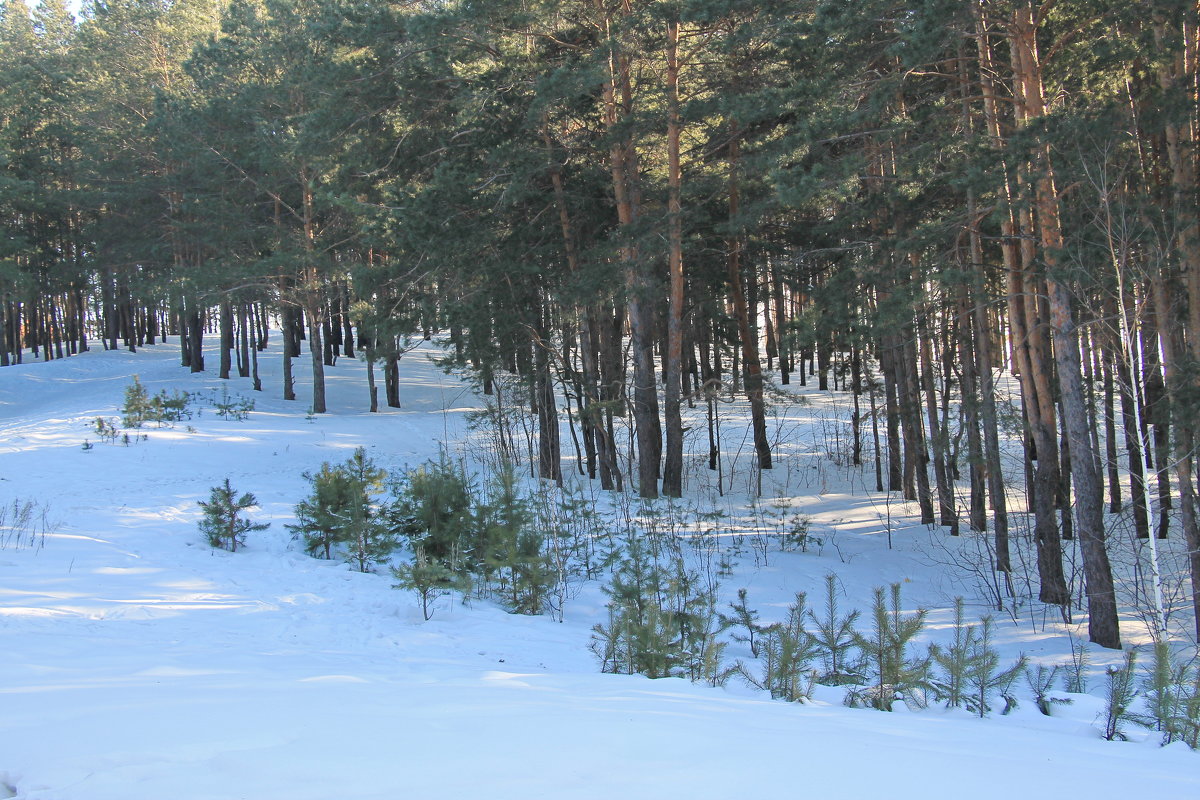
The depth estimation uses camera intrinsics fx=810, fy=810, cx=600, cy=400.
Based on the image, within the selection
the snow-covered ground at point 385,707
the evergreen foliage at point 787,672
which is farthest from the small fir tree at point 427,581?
the evergreen foliage at point 787,672

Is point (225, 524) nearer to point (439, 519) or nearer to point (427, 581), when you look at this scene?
point (439, 519)

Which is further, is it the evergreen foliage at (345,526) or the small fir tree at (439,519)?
the small fir tree at (439,519)

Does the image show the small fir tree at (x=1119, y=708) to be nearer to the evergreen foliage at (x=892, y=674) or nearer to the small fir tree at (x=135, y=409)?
the evergreen foliage at (x=892, y=674)

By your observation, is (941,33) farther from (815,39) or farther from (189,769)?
(189,769)

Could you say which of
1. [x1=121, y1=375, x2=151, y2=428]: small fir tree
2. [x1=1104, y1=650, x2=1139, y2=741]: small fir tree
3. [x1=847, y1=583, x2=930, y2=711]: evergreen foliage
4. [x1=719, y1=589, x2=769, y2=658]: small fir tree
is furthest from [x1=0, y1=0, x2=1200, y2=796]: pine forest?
[x1=121, y1=375, x2=151, y2=428]: small fir tree

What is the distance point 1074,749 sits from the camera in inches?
146

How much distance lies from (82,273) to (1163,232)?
118ft

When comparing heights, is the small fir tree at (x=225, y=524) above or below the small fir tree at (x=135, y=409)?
below

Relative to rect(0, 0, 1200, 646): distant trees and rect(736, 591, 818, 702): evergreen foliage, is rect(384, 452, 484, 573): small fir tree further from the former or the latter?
rect(0, 0, 1200, 646): distant trees

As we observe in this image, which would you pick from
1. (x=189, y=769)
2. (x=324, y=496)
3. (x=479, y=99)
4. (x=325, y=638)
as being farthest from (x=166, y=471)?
(x=189, y=769)

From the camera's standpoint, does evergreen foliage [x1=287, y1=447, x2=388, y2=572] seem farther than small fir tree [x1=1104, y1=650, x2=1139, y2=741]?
Yes

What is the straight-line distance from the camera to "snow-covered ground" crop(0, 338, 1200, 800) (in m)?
2.89

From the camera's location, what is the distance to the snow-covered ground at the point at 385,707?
2.89 metres

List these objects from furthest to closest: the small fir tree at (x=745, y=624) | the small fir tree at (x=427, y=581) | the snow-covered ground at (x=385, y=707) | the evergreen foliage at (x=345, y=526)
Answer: the evergreen foliage at (x=345, y=526) < the small fir tree at (x=427, y=581) < the small fir tree at (x=745, y=624) < the snow-covered ground at (x=385, y=707)
